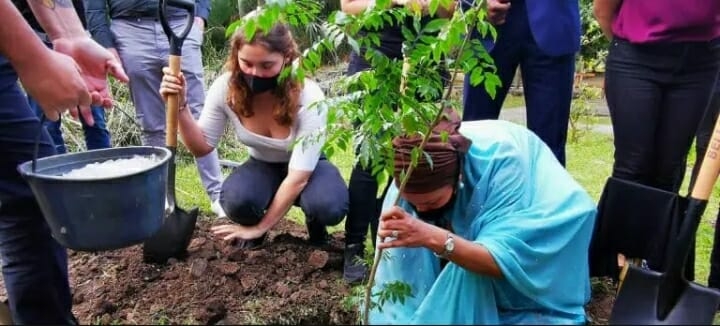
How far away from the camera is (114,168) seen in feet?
6.00

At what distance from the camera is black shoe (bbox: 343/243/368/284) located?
2.62 metres

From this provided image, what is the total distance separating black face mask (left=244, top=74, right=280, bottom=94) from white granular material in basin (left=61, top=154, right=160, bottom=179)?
0.79m

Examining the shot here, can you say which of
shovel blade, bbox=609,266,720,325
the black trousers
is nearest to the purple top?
the black trousers

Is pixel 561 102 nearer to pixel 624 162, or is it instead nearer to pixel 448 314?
pixel 624 162

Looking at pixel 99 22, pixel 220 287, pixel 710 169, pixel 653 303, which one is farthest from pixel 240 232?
pixel 710 169

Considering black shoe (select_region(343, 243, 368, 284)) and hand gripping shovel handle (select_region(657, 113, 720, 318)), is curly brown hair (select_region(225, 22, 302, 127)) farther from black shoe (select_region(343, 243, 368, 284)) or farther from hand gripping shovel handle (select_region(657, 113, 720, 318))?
hand gripping shovel handle (select_region(657, 113, 720, 318))

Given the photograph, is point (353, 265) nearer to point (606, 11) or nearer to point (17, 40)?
point (606, 11)

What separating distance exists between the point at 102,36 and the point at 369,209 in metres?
1.67

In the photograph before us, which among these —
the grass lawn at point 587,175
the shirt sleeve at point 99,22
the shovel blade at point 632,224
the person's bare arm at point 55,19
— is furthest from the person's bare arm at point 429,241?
the shirt sleeve at point 99,22

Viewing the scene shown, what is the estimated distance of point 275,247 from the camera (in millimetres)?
2955

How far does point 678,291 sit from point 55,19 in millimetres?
1990

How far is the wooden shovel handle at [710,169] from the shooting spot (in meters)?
1.89

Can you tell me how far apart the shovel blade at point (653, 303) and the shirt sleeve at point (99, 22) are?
267 cm

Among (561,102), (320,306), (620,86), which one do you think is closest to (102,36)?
(320,306)
